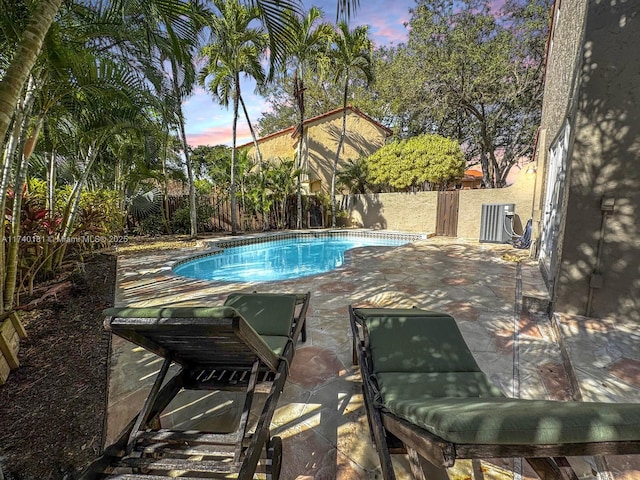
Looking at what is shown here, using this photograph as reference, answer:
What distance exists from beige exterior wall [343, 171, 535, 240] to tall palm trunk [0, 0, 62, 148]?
13.0 m

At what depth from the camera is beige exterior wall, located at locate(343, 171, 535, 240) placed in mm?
11914

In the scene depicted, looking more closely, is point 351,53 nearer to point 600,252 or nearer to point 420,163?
point 420,163

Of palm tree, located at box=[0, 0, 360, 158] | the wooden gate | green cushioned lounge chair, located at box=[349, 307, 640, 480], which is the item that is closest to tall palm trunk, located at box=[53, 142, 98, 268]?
palm tree, located at box=[0, 0, 360, 158]

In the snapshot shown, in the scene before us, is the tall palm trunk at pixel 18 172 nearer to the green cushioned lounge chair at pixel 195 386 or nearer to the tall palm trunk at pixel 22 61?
the tall palm trunk at pixel 22 61

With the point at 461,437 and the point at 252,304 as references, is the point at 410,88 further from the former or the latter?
the point at 461,437

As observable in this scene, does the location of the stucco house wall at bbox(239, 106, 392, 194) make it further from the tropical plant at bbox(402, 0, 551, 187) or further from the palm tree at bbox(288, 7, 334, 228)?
the tropical plant at bbox(402, 0, 551, 187)

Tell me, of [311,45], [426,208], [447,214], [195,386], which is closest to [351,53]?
[311,45]

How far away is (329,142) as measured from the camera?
69.1ft

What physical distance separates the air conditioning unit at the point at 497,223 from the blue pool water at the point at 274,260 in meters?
4.00

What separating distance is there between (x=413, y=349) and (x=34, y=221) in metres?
6.11

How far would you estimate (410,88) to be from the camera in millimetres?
17141

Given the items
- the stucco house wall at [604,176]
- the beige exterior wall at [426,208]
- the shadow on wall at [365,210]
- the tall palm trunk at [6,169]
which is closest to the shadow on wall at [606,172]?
the stucco house wall at [604,176]

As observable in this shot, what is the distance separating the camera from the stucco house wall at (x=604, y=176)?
354 cm

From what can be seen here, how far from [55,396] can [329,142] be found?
67.5 ft
